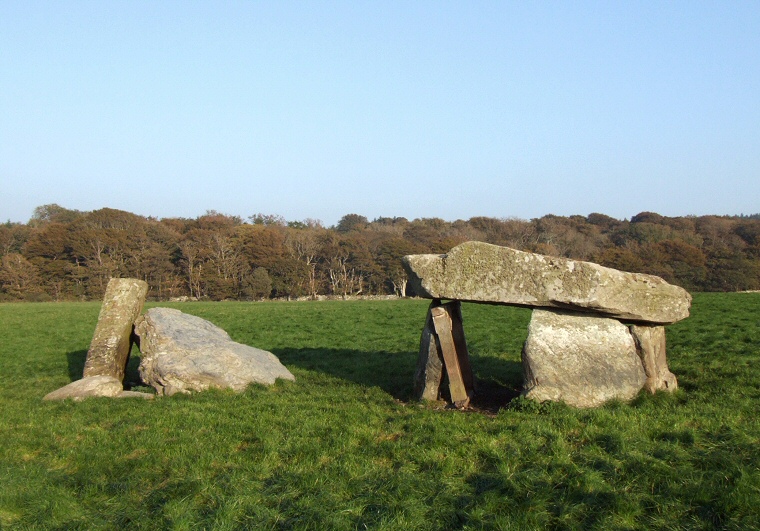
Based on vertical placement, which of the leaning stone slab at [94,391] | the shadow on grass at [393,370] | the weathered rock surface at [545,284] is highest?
the weathered rock surface at [545,284]

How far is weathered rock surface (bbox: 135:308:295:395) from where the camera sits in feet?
40.0

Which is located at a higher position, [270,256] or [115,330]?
[270,256]

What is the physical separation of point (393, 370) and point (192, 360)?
176 inches

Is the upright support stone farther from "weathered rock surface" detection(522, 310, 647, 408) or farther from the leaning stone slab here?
the leaning stone slab

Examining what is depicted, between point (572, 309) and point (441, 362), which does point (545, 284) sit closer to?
point (572, 309)

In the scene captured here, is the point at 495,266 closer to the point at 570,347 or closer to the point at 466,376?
the point at 570,347

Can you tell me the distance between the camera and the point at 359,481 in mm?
7012

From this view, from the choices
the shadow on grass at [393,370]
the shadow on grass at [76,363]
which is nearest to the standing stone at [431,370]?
the shadow on grass at [393,370]

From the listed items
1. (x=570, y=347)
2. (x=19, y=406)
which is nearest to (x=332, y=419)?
(x=570, y=347)

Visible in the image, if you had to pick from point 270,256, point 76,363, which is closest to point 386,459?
point 76,363

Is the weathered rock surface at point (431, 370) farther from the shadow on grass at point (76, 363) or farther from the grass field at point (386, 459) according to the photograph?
the shadow on grass at point (76, 363)

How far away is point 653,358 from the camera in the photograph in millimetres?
10227

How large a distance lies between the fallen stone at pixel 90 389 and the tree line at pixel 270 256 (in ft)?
150

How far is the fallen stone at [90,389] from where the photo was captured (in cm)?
1215
